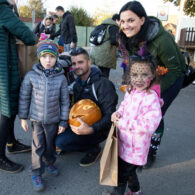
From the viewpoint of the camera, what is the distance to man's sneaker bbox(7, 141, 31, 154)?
9.64 feet

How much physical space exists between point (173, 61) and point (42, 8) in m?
32.8

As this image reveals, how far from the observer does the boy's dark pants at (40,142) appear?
7.59ft

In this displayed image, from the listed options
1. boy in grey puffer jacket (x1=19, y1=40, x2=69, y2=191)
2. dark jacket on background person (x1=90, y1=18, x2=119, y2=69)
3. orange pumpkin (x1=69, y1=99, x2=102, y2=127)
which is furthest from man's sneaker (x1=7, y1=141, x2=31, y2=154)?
dark jacket on background person (x1=90, y1=18, x2=119, y2=69)

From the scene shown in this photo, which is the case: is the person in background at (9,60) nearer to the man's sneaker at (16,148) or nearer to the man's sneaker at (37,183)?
the man's sneaker at (16,148)

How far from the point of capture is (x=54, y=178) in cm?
253

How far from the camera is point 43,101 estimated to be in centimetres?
223

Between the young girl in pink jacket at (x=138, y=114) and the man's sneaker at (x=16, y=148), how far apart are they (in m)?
1.58

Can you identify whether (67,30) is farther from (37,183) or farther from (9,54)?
(37,183)

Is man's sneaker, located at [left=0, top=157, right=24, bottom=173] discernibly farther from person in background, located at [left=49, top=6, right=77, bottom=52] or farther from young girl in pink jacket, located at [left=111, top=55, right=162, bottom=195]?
person in background, located at [left=49, top=6, right=77, bottom=52]

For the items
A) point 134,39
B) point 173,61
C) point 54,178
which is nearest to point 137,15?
point 134,39

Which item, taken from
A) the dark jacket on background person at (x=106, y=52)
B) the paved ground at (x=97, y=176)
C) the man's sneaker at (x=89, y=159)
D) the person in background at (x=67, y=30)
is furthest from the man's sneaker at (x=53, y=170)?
the person in background at (x=67, y=30)

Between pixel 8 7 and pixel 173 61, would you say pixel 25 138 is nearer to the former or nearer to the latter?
pixel 8 7

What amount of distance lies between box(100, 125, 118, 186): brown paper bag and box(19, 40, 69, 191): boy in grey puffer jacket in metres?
0.70

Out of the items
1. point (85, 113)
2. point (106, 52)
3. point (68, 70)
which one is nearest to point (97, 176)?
point (85, 113)
